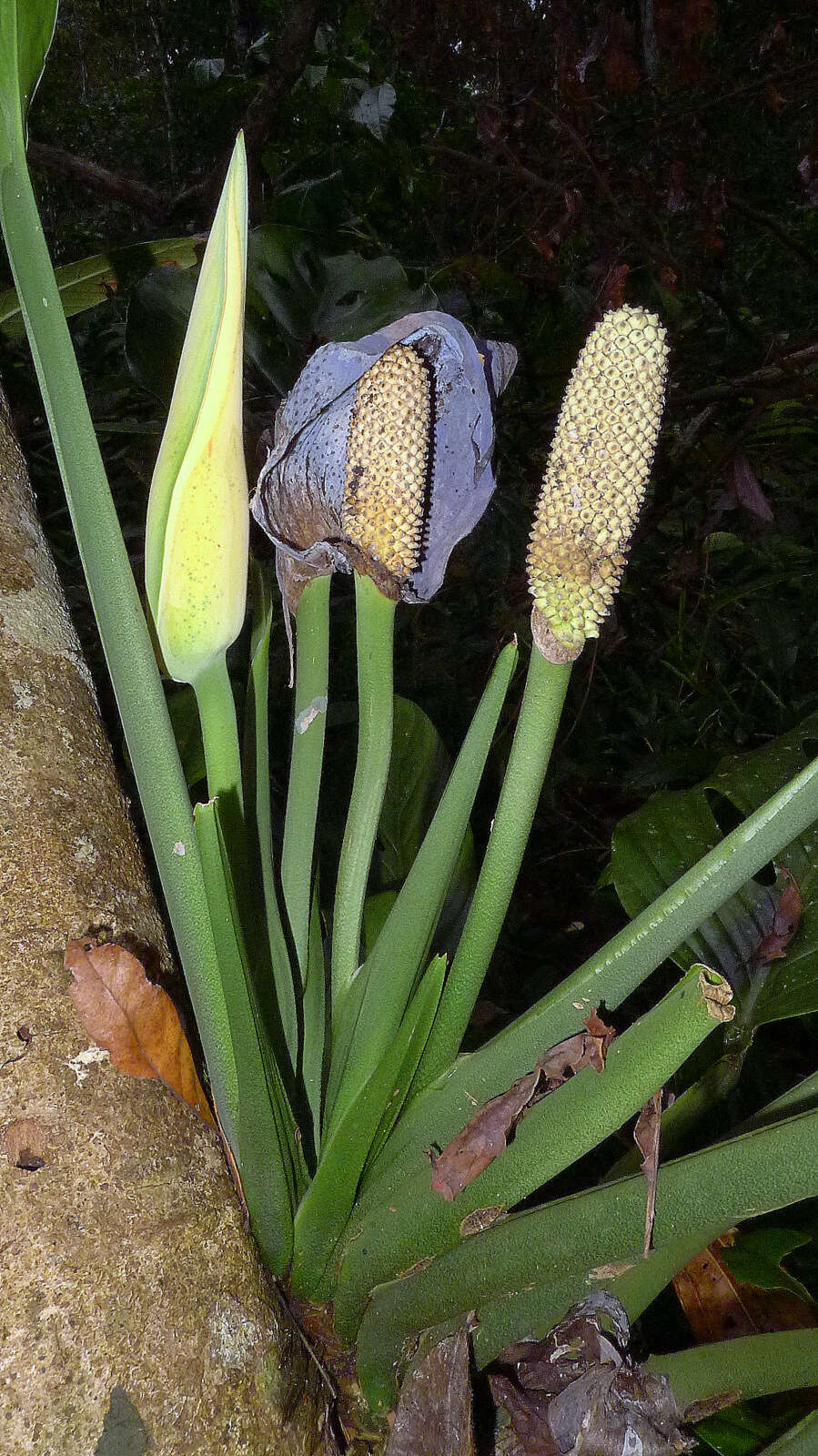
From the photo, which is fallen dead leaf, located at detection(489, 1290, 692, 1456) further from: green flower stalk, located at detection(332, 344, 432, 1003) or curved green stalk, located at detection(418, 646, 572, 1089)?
green flower stalk, located at detection(332, 344, 432, 1003)

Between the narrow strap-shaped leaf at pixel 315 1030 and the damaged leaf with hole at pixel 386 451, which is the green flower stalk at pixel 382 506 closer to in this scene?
the damaged leaf with hole at pixel 386 451

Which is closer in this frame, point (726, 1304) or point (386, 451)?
point (386, 451)

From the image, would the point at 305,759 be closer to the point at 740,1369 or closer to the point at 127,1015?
the point at 127,1015

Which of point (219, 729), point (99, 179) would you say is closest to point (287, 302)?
point (219, 729)

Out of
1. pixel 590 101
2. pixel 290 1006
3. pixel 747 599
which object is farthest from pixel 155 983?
pixel 590 101

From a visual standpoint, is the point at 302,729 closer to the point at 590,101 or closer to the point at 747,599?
the point at 747,599

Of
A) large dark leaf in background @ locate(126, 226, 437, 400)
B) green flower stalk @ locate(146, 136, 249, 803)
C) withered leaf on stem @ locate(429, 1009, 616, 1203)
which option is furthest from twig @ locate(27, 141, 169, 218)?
withered leaf on stem @ locate(429, 1009, 616, 1203)

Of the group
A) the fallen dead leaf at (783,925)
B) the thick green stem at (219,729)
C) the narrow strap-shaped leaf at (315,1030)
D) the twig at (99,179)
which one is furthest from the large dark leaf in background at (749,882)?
the twig at (99,179)
